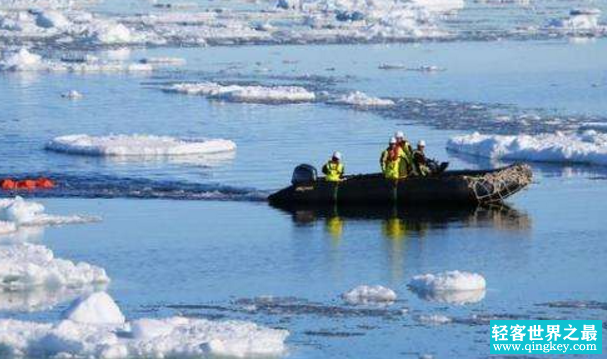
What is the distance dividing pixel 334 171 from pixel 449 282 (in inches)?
248

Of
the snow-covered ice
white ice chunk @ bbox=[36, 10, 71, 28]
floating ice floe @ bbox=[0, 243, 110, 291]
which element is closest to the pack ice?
the snow-covered ice

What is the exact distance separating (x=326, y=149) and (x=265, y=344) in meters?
15.6

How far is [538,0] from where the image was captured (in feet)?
260

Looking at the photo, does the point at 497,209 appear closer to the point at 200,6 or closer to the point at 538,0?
the point at 200,6

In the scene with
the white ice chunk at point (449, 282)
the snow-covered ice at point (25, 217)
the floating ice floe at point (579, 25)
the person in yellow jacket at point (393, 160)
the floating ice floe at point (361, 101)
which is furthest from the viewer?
the floating ice floe at point (579, 25)

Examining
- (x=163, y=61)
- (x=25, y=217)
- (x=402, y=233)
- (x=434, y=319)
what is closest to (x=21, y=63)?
(x=163, y=61)

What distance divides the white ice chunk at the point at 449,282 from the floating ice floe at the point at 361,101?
1936cm

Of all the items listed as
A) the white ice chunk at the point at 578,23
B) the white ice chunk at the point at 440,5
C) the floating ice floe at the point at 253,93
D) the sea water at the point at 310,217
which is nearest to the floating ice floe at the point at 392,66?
the sea water at the point at 310,217

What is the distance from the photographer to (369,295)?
17453 mm

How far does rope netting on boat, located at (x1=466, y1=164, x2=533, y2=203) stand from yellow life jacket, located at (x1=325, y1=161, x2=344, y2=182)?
5.74ft

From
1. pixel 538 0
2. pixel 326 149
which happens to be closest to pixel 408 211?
pixel 326 149

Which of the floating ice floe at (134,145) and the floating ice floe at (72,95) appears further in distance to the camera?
the floating ice floe at (72,95)

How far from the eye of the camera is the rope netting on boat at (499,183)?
23453 mm

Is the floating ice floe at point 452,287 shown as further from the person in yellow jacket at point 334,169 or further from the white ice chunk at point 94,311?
the person in yellow jacket at point 334,169
